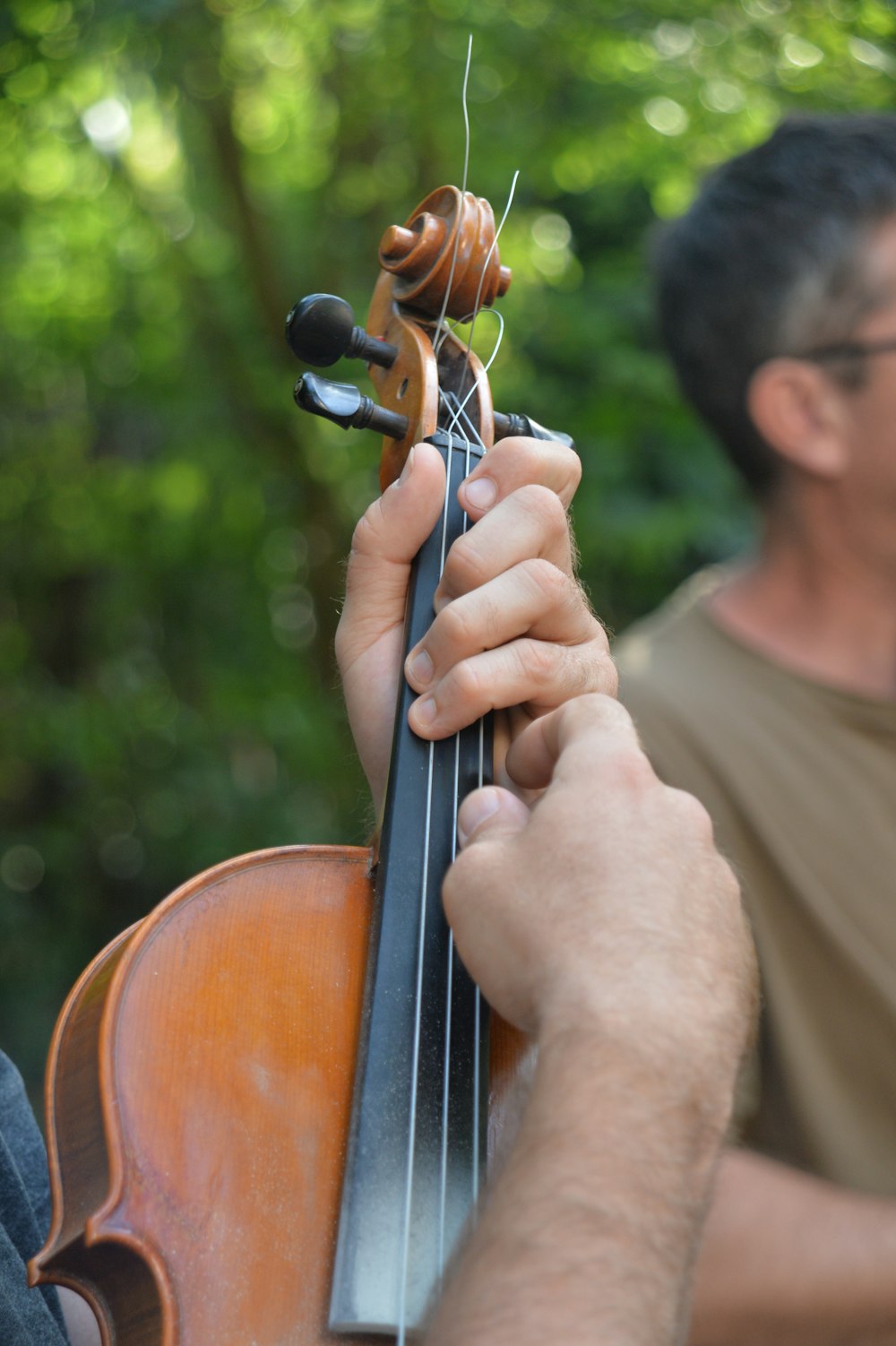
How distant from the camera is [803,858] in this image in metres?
2.01

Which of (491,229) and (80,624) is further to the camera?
(80,624)

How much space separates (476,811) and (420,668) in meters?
0.20

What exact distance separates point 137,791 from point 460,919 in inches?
183

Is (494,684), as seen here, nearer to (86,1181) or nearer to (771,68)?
(86,1181)

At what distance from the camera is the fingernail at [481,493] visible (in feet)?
4.00

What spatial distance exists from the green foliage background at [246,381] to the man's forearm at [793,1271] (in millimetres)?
2894

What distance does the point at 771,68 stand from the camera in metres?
3.53

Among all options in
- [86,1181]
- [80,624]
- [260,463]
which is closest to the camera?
[86,1181]

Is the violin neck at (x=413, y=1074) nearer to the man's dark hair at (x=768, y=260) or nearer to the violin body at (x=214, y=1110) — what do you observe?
the violin body at (x=214, y=1110)

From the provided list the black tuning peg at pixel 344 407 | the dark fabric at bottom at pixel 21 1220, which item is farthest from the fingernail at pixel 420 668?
the dark fabric at bottom at pixel 21 1220

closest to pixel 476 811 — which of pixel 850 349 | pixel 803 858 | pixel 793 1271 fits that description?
pixel 793 1271

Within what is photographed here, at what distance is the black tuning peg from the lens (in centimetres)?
123

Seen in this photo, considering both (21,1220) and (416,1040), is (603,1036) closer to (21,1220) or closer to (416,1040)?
(416,1040)

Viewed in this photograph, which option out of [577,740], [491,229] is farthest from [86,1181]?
[491,229]
